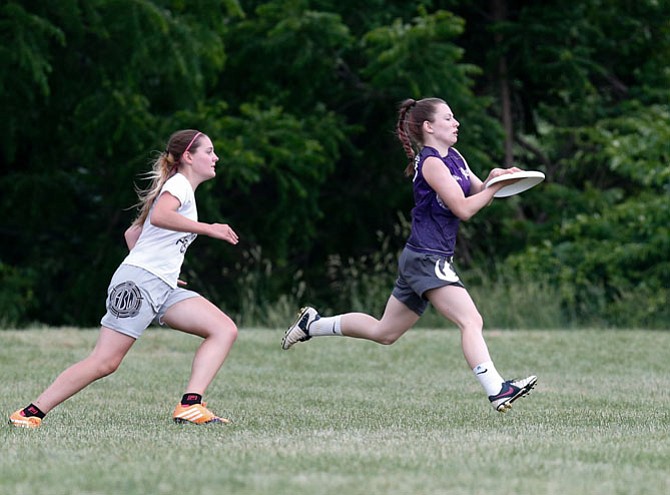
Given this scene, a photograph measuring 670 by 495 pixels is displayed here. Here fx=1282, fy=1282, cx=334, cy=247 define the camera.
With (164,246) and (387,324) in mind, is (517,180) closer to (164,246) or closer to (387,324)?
(387,324)

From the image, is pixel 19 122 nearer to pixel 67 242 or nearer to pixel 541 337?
pixel 67 242

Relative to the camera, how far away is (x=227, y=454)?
555 cm

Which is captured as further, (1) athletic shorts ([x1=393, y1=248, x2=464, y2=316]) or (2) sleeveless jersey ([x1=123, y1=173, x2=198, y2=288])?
(1) athletic shorts ([x1=393, y1=248, x2=464, y2=316])

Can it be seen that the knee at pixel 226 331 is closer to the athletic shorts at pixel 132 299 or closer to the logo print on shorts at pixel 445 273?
the athletic shorts at pixel 132 299

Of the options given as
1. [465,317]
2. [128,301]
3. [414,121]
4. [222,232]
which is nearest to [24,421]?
[128,301]

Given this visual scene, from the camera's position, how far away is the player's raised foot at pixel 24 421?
6.72m

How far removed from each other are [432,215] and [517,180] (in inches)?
20.2

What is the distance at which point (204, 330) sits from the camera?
6.92 meters

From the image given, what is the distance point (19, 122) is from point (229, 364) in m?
6.87

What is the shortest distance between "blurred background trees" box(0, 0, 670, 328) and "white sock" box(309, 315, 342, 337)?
7353 mm

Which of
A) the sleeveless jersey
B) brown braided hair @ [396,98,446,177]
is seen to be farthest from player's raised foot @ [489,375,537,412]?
the sleeveless jersey

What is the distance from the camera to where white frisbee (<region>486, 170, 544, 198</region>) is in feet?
22.8

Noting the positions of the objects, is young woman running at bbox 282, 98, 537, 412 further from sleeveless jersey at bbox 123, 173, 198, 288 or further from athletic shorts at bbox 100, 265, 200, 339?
athletic shorts at bbox 100, 265, 200, 339

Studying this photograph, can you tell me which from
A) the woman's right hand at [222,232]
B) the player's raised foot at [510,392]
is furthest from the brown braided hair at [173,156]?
the player's raised foot at [510,392]
